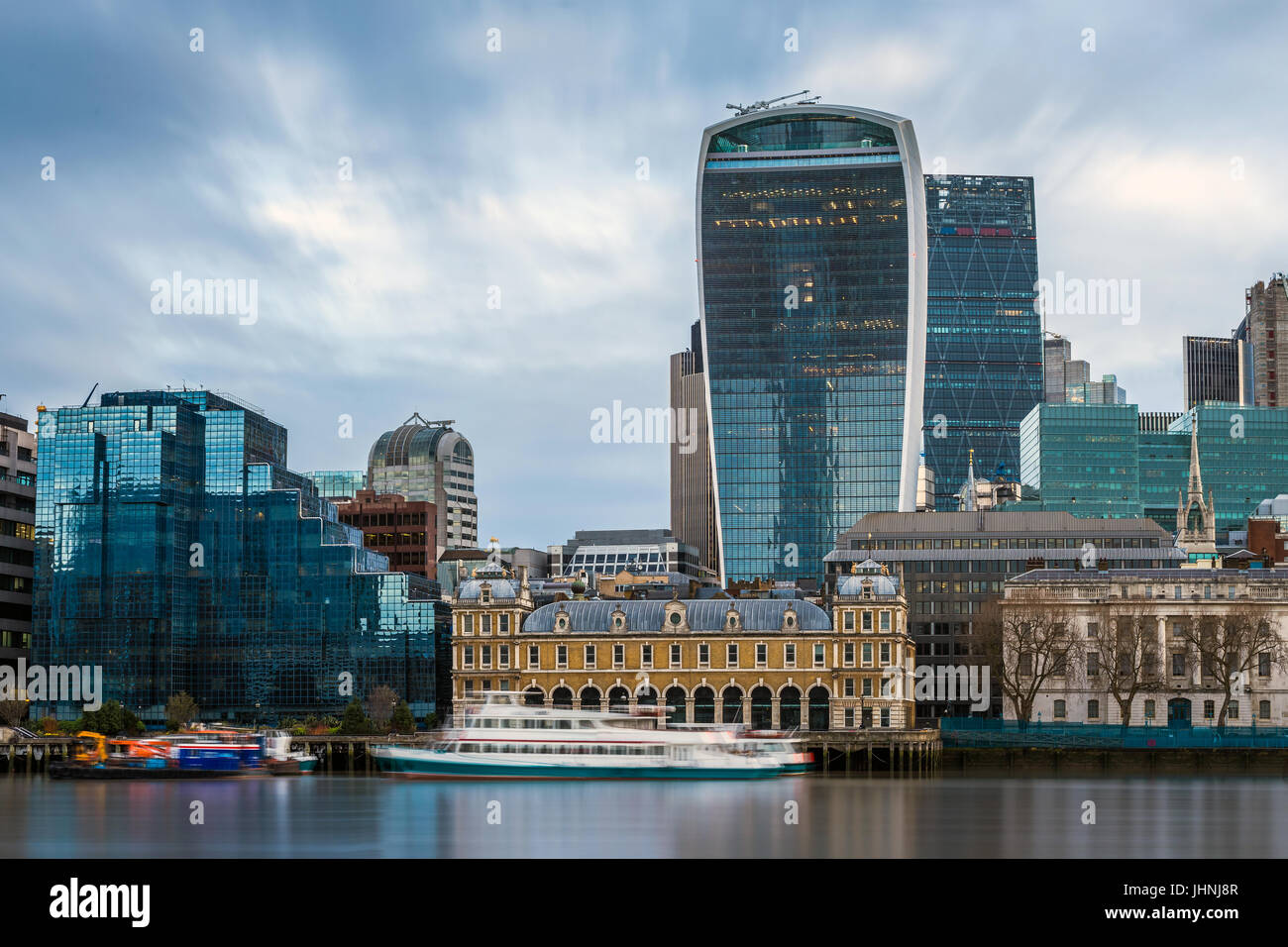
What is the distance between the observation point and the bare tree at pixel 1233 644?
553 feet

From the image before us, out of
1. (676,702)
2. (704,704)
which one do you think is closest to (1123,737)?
(704,704)

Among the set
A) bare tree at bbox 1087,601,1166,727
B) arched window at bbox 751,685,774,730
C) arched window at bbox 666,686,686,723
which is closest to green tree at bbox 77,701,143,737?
arched window at bbox 666,686,686,723

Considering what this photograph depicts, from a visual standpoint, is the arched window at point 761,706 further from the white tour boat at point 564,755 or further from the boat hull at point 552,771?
the boat hull at point 552,771

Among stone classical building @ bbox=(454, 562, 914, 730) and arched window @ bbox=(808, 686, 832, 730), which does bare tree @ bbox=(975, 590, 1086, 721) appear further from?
arched window @ bbox=(808, 686, 832, 730)

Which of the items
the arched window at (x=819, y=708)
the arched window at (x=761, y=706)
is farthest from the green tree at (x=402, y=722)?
the arched window at (x=819, y=708)

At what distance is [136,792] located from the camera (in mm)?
119000

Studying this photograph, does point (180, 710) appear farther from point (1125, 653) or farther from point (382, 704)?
point (1125, 653)

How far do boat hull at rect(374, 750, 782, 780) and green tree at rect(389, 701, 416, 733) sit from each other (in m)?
36.1

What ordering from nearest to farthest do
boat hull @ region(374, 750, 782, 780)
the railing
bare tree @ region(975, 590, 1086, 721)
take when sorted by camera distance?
boat hull @ region(374, 750, 782, 780) < the railing < bare tree @ region(975, 590, 1086, 721)

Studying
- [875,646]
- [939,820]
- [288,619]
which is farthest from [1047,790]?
[288,619]

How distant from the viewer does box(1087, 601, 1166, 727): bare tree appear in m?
170

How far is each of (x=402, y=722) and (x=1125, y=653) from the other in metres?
68.7
